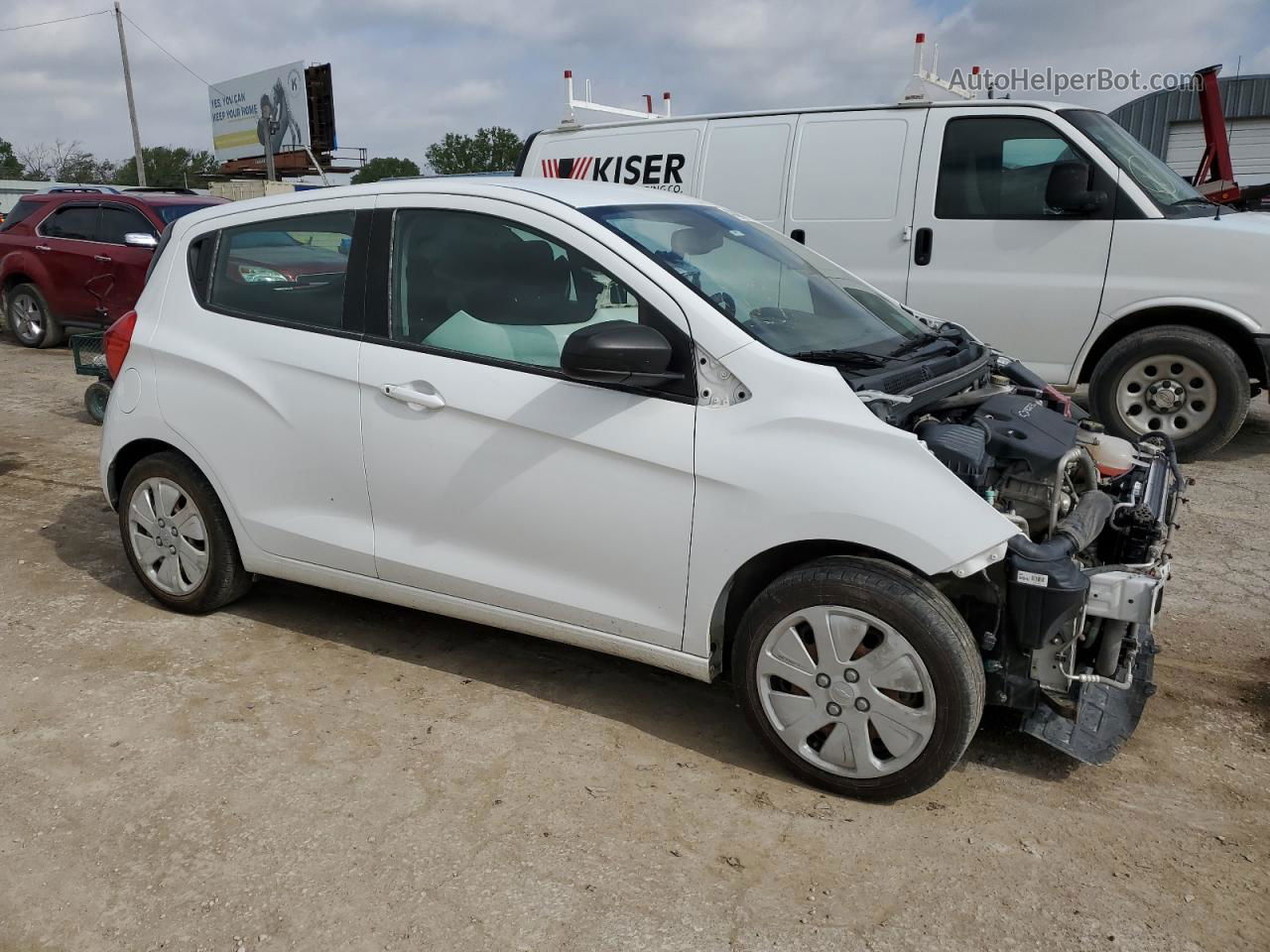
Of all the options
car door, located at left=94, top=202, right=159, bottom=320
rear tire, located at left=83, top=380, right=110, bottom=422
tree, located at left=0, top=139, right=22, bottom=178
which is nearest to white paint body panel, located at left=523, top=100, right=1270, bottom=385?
rear tire, located at left=83, top=380, right=110, bottom=422

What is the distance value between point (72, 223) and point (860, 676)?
11581 millimetres

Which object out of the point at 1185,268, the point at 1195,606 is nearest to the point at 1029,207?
the point at 1185,268

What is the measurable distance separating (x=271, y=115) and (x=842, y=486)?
4510 centimetres

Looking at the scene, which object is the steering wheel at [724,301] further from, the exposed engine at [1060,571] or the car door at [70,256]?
the car door at [70,256]

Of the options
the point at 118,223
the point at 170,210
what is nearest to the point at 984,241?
the point at 170,210

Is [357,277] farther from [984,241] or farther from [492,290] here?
[984,241]

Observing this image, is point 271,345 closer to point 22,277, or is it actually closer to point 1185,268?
point 1185,268

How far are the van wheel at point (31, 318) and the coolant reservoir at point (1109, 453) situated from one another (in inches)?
471

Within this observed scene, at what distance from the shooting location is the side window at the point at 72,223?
11461 mm

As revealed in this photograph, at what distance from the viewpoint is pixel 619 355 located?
118 inches

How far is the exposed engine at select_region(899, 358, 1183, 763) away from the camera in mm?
2824

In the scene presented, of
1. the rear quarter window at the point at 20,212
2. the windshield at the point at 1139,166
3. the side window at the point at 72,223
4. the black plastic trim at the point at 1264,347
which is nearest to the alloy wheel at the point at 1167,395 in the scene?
the black plastic trim at the point at 1264,347

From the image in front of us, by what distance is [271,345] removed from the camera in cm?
390

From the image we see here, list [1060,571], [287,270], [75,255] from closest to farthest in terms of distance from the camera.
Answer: [1060,571] → [287,270] → [75,255]
